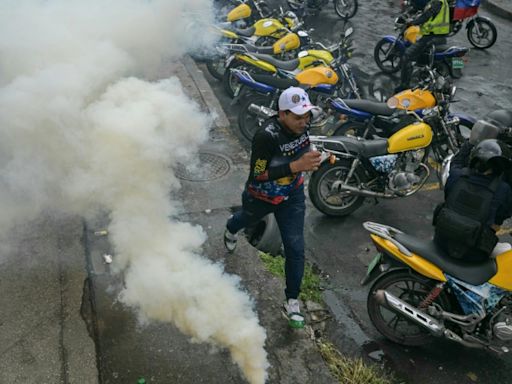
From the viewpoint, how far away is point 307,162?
3637mm

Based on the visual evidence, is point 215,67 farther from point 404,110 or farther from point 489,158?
point 489,158

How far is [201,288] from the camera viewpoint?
12.5 ft

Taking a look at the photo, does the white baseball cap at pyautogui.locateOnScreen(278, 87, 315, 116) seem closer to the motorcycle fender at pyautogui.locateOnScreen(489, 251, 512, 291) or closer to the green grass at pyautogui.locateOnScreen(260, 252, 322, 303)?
the green grass at pyautogui.locateOnScreen(260, 252, 322, 303)

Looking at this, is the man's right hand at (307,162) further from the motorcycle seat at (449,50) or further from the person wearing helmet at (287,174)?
Result: the motorcycle seat at (449,50)

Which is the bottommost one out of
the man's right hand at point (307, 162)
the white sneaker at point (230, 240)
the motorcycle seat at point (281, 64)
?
the white sneaker at point (230, 240)

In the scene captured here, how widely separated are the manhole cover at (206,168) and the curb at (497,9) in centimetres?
1074

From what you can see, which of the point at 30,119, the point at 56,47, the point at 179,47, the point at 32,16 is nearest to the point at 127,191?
the point at 30,119

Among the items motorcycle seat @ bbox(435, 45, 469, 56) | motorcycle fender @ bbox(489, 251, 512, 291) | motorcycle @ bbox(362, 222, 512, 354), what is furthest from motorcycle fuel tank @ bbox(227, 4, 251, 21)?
motorcycle fender @ bbox(489, 251, 512, 291)

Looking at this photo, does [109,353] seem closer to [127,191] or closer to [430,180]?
[127,191]

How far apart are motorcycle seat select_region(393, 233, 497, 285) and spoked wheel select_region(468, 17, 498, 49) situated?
9.05m

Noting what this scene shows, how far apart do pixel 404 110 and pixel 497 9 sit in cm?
959

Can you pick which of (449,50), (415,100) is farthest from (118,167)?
(449,50)

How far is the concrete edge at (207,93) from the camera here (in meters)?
7.62

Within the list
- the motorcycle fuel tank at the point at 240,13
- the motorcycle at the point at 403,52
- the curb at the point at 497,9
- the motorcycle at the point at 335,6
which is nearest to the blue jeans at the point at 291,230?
the motorcycle at the point at 403,52
